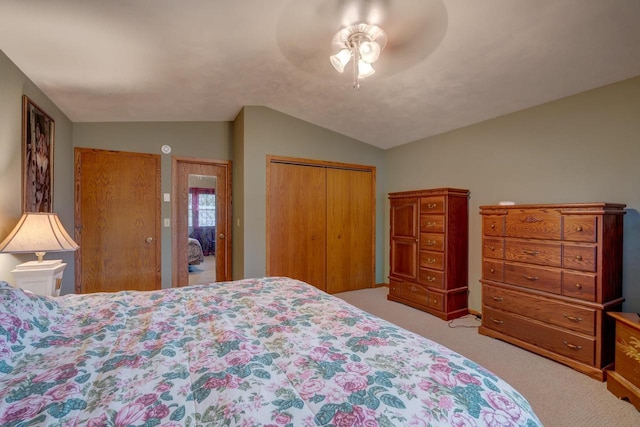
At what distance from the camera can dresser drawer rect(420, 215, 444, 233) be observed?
3441 millimetres

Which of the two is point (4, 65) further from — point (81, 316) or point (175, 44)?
point (81, 316)

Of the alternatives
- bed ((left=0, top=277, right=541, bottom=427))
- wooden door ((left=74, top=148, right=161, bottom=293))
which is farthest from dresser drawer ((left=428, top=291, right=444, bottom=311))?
wooden door ((left=74, top=148, right=161, bottom=293))

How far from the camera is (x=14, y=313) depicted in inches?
48.8

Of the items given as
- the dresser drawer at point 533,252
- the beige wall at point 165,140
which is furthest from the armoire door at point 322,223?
the dresser drawer at point 533,252

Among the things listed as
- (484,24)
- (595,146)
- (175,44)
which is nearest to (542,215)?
(595,146)

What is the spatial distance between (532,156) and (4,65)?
449 centimetres

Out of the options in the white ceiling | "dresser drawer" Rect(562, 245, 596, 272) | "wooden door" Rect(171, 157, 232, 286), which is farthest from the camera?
"wooden door" Rect(171, 157, 232, 286)

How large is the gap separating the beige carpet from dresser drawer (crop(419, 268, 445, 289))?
380 millimetres

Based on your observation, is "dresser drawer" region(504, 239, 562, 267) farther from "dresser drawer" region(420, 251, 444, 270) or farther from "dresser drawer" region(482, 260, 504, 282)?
"dresser drawer" region(420, 251, 444, 270)

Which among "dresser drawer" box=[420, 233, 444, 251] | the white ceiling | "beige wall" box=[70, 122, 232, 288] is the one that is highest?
the white ceiling

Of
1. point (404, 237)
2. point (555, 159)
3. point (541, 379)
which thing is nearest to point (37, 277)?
point (404, 237)

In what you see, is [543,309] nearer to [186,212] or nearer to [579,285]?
[579,285]

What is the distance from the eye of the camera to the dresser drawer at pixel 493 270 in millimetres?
2832

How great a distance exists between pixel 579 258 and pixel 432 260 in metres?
1.43
